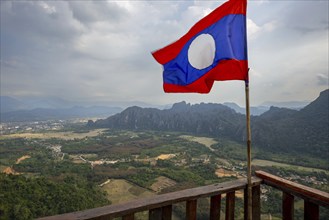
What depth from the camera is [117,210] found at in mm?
2236

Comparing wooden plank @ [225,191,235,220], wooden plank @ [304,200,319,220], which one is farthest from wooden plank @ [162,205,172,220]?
wooden plank @ [304,200,319,220]

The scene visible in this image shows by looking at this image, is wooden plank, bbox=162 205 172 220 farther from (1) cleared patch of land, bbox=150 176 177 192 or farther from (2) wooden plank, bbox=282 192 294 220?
(1) cleared patch of land, bbox=150 176 177 192

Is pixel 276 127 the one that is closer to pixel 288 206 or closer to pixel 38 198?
pixel 38 198

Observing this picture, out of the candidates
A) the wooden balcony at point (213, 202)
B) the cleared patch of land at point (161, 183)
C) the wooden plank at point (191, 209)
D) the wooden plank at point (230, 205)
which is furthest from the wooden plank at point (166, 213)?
the cleared patch of land at point (161, 183)

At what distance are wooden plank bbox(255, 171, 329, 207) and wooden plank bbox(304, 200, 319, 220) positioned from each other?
0.09 meters

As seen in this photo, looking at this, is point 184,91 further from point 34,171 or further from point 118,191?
point 34,171

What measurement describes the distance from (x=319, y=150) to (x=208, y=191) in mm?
83602

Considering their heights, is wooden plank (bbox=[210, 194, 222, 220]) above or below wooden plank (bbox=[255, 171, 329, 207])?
below

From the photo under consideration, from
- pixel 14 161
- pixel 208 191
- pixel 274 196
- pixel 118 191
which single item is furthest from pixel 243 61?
pixel 14 161

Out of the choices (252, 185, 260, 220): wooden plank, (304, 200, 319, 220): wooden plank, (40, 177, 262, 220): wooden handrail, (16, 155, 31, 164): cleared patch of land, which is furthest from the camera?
(16, 155, 31, 164): cleared patch of land

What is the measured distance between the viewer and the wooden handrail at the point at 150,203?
217cm

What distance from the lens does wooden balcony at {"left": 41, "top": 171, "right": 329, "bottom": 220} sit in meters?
2.24

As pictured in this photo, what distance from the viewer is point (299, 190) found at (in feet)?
8.82

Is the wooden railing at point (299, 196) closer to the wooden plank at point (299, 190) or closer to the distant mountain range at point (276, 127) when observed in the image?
the wooden plank at point (299, 190)
